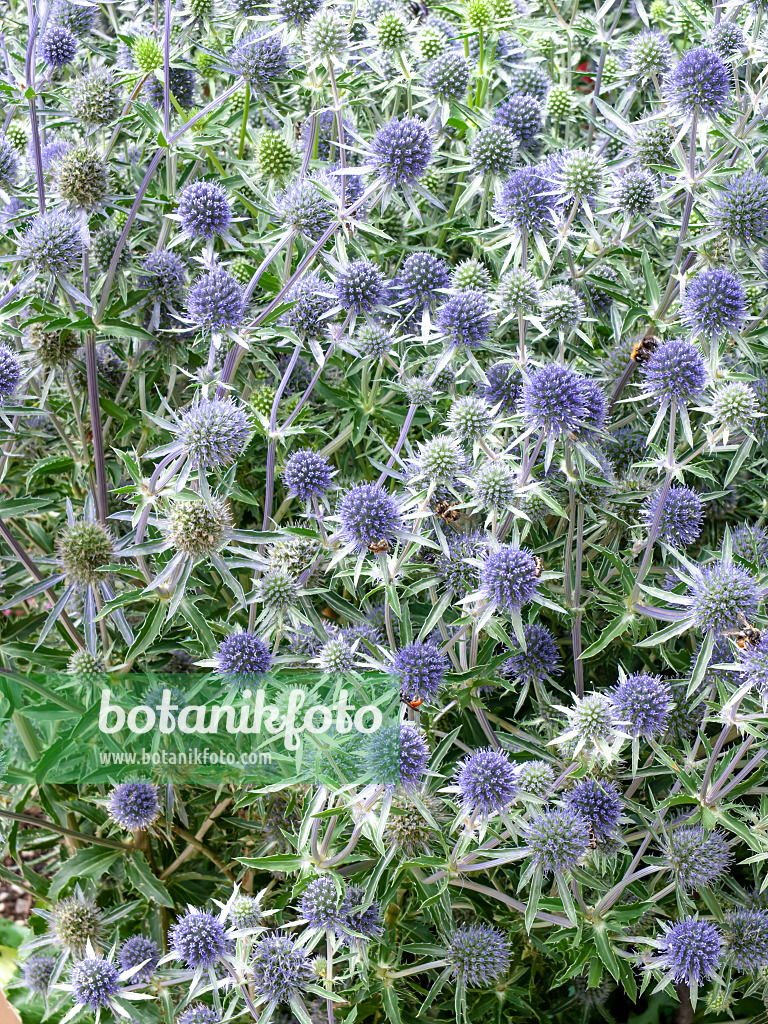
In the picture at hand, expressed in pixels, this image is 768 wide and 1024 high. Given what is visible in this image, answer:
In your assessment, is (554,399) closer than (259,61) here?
Yes

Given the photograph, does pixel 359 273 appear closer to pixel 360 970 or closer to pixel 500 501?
pixel 500 501

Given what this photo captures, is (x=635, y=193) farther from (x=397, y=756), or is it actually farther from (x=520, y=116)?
(x=397, y=756)

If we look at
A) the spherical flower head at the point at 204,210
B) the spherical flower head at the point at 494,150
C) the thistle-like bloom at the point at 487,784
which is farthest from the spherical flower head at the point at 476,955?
the spherical flower head at the point at 494,150

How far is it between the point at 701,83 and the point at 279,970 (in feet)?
7.75

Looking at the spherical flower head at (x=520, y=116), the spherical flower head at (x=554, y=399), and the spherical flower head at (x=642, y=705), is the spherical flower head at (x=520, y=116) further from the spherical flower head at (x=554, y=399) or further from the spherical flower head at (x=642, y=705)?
the spherical flower head at (x=642, y=705)

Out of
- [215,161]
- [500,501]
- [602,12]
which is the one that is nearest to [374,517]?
[500,501]

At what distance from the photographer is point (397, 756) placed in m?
1.94

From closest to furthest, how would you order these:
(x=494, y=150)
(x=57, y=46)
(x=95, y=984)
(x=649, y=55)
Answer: (x=95, y=984)
(x=494, y=150)
(x=57, y=46)
(x=649, y=55)

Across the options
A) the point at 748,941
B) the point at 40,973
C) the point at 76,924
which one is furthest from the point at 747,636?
the point at 40,973

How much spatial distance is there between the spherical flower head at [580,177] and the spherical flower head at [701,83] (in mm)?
255

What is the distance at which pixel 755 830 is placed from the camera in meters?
2.16

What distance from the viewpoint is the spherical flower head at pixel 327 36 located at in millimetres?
2357

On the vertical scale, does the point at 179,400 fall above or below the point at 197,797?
above

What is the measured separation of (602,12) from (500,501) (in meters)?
1.79
